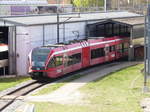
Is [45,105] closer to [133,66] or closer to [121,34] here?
[133,66]

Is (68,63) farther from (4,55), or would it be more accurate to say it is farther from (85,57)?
(4,55)

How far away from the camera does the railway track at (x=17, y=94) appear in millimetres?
25309

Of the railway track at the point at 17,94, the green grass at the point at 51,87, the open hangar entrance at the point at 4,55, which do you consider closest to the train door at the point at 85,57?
the green grass at the point at 51,87

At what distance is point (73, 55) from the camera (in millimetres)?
36781

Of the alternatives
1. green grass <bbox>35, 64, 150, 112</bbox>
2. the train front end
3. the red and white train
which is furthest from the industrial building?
green grass <bbox>35, 64, 150, 112</bbox>

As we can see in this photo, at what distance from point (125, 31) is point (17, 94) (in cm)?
2672

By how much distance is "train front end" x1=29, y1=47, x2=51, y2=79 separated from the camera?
106 ft

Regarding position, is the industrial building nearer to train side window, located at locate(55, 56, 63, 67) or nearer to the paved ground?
train side window, located at locate(55, 56, 63, 67)

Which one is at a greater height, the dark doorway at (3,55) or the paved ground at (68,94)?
the dark doorway at (3,55)

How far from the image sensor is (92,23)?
163ft

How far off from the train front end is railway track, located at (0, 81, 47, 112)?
773mm

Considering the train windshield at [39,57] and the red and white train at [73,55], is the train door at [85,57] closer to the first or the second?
the red and white train at [73,55]

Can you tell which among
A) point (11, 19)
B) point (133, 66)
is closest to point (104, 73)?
point (133, 66)

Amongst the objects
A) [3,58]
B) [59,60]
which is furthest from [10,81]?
[3,58]
